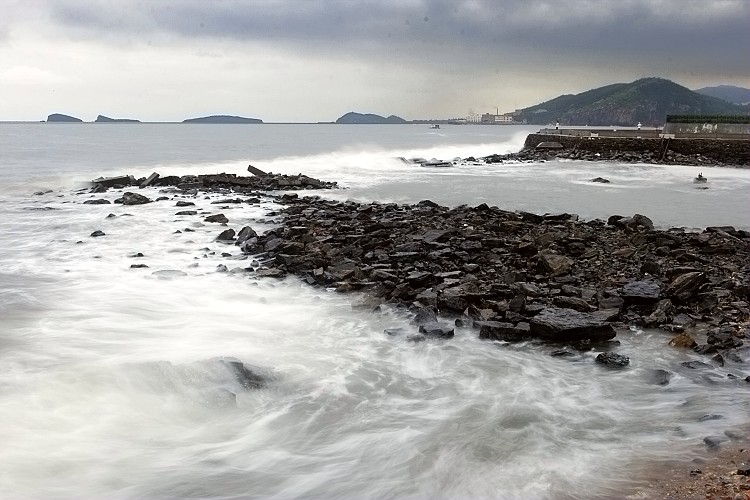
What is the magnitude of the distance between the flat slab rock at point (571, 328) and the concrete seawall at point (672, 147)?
35817 mm

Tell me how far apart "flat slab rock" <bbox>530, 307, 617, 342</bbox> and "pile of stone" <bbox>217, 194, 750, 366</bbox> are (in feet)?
0.04

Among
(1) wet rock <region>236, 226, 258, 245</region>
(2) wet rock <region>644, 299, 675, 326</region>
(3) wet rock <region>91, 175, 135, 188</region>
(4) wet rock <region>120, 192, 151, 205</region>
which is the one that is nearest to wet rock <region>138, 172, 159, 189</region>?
(3) wet rock <region>91, 175, 135, 188</region>

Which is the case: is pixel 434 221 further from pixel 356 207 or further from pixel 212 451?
pixel 212 451

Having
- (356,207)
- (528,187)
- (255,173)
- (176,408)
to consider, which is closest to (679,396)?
(176,408)

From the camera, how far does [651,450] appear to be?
4.80m

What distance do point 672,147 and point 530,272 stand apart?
37.2m

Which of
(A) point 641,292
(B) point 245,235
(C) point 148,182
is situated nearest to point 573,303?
(A) point 641,292

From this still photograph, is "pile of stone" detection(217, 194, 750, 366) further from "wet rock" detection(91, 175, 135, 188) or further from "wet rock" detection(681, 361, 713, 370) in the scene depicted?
"wet rock" detection(91, 175, 135, 188)

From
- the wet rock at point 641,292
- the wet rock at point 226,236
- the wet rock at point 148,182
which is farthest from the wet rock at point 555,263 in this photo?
the wet rock at point 148,182

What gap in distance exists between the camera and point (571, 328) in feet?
23.0

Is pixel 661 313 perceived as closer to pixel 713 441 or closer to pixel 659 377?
pixel 659 377

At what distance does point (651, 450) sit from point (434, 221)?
31.8 feet

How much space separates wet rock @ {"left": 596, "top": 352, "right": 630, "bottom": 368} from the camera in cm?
637

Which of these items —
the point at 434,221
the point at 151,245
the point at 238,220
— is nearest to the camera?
the point at 151,245
